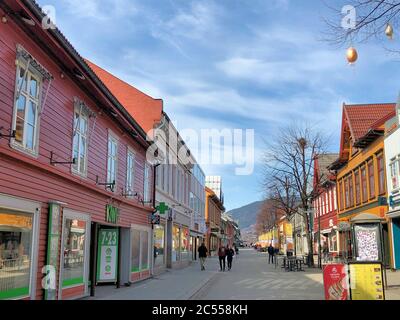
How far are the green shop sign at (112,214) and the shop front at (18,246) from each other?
5572 mm

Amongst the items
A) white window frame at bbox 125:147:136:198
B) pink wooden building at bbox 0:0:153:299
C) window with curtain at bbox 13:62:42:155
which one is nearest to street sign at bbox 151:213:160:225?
white window frame at bbox 125:147:136:198

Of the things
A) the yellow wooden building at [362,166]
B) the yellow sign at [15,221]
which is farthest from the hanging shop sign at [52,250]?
the yellow wooden building at [362,166]

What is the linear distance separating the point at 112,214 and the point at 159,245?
9.62 metres

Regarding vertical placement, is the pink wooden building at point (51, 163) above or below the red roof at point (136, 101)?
below

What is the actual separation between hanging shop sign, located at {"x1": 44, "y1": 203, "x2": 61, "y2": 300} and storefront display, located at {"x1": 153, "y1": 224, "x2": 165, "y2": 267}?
12.7 meters

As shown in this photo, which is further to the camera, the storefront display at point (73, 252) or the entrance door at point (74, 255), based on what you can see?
the storefront display at point (73, 252)

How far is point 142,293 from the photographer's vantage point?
1554 centimetres

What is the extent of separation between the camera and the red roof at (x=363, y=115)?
32.1 m

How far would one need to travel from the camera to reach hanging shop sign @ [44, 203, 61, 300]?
1077 cm

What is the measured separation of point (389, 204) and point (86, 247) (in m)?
17.6

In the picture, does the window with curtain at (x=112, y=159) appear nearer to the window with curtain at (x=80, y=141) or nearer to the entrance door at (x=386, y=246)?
the window with curtain at (x=80, y=141)

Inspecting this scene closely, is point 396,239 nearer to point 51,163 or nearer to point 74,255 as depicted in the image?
point 74,255
